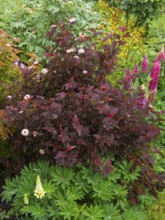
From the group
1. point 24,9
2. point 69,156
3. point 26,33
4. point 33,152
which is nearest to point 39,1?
point 24,9

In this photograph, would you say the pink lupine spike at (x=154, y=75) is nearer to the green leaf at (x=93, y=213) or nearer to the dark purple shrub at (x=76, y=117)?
the dark purple shrub at (x=76, y=117)

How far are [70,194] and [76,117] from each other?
60 cm

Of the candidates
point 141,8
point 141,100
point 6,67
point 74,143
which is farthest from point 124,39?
point 74,143

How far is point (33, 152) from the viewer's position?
3428 millimetres

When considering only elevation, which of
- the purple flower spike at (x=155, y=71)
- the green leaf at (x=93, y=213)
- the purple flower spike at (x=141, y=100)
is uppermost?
the purple flower spike at (x=155, y=71)

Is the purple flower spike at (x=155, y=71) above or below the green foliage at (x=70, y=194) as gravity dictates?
above

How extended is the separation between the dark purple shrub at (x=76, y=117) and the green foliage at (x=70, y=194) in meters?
0.13

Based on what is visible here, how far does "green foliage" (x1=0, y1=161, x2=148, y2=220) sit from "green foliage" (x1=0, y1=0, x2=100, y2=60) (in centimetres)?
252

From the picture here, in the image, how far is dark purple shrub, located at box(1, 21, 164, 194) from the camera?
10.0 feet

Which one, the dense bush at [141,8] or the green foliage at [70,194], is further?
the dense bush at [141,8]

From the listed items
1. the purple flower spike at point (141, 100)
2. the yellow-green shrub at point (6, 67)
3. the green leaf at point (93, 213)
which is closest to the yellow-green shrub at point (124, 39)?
the purple flower spike at point (141, 100)

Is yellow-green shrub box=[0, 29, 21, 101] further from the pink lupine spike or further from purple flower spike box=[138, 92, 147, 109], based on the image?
the pink lupine spike

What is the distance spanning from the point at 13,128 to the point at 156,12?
5.22 m

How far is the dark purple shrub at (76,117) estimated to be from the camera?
120 inches
